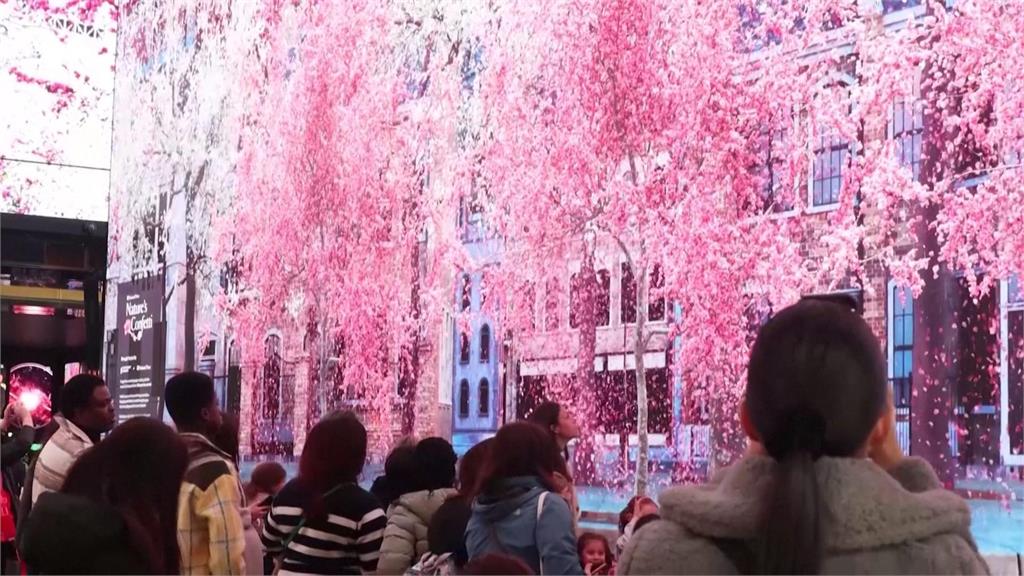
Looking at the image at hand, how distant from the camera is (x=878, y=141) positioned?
561cm

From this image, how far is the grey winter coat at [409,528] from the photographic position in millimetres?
4438

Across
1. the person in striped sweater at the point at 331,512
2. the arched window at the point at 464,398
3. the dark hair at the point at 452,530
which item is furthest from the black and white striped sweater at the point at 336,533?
the arched window at the point at 464,398

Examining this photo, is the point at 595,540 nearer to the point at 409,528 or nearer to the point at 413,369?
the point at 409,528

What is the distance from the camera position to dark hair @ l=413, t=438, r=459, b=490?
462 cm

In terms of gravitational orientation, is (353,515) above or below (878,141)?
below

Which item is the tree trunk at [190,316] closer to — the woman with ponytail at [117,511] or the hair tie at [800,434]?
the woman with ponytail at [117,511]

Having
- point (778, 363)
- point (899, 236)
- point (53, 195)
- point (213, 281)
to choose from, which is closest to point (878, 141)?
point (899, 236)

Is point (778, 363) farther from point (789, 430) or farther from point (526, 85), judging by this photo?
point (526, 85)

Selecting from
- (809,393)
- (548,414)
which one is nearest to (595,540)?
(548,414)

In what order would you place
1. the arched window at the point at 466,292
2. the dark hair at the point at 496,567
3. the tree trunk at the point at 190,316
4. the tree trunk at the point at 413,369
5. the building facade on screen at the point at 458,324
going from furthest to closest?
the tree trunk at the point at 190,316, the tree trunk at the point at 413,369, the arched window at the point at 466,292, the building facade on screen at the point at 458,324, the dark hair at the point at 496,567

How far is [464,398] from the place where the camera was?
25.8 feet

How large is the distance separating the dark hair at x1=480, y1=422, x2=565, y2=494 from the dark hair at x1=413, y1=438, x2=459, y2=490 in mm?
711

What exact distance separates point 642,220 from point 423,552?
261 cm

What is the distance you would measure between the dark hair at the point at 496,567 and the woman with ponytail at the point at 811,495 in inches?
28.9
